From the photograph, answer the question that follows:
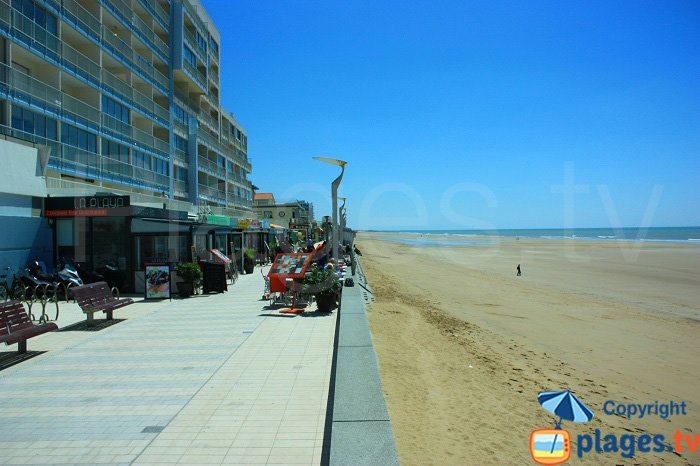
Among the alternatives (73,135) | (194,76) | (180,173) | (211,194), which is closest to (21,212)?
(73,135)

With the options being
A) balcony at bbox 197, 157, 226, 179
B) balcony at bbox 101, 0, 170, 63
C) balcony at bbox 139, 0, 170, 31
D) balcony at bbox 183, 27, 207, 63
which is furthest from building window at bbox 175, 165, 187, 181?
balcony at bbox 139, 0, 170, 31

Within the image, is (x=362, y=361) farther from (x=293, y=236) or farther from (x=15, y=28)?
(x=293, y=236)

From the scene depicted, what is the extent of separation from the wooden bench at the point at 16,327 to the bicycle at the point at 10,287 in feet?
22.2

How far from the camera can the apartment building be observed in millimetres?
18703

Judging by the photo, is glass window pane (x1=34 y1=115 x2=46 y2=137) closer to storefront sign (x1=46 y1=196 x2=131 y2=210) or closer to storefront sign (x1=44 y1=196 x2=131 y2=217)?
storefront sign (x1=44 y1=196 x2=131 y2=217)

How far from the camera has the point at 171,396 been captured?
5.82m

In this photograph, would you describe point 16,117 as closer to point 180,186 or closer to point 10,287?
A: point 10,287

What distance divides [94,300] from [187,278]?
4.83 metres

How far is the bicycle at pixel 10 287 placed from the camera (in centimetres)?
1316

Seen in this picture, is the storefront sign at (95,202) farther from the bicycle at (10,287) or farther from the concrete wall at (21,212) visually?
the bicycle at (10,287)

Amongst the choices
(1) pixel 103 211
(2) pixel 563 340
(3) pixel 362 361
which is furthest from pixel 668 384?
(1) pixel 103 211

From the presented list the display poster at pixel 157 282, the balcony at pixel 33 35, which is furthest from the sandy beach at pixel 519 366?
the balcony at pixel 33 35

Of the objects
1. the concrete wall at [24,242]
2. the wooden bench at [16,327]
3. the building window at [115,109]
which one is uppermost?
the building window at [115,109]

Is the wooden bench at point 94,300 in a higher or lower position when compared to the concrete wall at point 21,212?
lower
